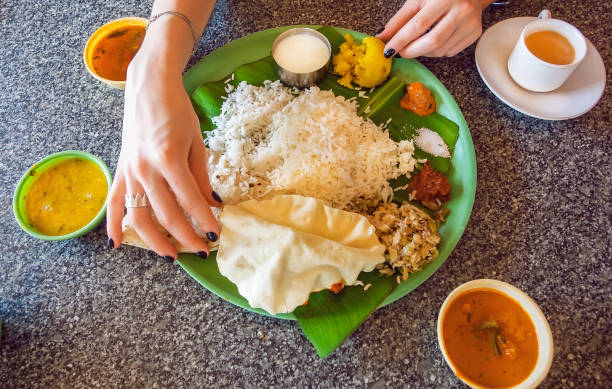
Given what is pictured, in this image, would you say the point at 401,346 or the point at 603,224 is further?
the point at 603,224

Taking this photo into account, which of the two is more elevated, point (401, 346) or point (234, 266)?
point (234, 266)

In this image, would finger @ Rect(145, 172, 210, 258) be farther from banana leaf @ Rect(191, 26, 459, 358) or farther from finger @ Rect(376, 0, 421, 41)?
finger @ Rect(376, 0, 421, 41)

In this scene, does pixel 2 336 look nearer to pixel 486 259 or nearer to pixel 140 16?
pixel 140 16

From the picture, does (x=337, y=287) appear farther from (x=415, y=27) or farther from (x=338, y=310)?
(x=415, y=27)

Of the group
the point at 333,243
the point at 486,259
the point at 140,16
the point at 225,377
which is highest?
the point at 140,16

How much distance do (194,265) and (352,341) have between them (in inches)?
18.3

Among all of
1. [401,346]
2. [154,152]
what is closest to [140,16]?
[154,152]

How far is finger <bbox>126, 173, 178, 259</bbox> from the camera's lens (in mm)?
1016

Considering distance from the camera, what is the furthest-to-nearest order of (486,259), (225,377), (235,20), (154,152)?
(235,20), (486,259), (225,377), (154,152)

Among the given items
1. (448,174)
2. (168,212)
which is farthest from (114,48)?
(448,174)

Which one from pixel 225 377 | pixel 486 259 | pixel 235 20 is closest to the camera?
pixel 225 377

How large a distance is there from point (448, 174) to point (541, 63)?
0.40 m

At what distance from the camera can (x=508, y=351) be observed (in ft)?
3.31

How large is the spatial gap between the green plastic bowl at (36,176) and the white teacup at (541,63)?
126 centimetres
